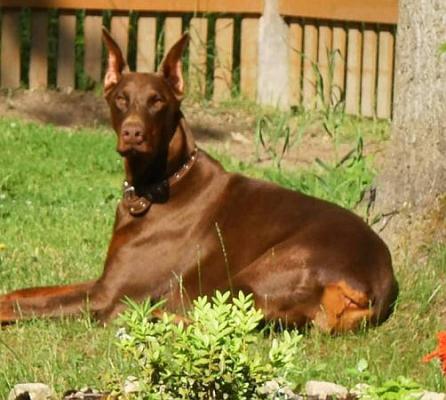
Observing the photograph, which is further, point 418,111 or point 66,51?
point 66,51

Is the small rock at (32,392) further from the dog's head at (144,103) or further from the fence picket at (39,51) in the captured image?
the fence picket at (39,51)

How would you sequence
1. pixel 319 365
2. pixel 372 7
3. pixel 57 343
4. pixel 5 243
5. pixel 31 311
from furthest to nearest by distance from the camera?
pixel 372 7 → pixel 5 243 → pixel 31 311 → pixel 57 343 → pixel 319 365

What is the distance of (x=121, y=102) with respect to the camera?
7363 millimetres

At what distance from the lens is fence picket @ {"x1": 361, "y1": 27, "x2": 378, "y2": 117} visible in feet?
45.8

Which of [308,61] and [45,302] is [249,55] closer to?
[308,61]

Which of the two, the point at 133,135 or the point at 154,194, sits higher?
the point at 133,135

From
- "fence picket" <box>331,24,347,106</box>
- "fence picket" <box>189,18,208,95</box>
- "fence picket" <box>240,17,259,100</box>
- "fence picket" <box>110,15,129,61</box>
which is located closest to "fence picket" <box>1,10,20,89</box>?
"fence picket" <box>110,15,129,61</box>

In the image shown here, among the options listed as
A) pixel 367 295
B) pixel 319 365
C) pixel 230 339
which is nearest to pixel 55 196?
pixel 367 295

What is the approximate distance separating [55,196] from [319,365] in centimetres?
489

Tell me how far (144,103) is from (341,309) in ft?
4.49

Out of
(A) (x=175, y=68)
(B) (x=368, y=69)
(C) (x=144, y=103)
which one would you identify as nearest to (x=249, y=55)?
(B) (x=368, y=69)

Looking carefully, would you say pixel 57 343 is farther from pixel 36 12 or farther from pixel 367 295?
pixel 36 12

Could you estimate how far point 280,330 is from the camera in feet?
22.8

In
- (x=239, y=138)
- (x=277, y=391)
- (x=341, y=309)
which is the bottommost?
(x=239, y=138)
